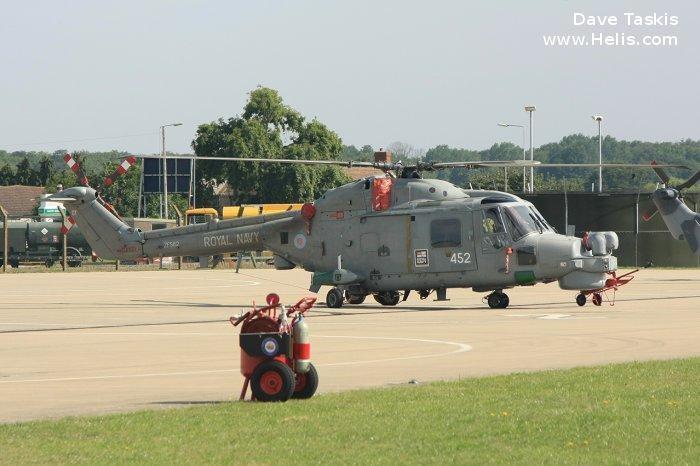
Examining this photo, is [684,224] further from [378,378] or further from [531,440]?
[531,440]

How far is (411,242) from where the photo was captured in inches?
1340

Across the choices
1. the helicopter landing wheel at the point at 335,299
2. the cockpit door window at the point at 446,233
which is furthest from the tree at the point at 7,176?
the cockpit door window at the point at 446,233

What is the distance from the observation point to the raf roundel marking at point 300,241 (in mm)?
36062

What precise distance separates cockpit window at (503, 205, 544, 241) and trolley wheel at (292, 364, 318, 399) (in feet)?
60.1

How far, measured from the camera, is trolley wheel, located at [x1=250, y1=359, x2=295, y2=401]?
582 inches

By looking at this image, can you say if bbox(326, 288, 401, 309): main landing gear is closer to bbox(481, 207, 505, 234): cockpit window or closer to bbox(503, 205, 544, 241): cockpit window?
bbox(481, 207, 505, 234): cockpit window

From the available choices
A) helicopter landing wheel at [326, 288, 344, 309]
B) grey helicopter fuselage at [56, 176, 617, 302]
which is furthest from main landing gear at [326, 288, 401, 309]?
grey helicopter fuselage at [56, 176, 617, 302]

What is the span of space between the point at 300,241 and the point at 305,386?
21158mm

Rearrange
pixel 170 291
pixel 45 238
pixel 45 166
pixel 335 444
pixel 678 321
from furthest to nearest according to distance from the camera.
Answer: pixel 45 166 → pixel 45 238 → pixel 170 291 → pixel 678 321 → pixel 335 444

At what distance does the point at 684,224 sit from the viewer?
172 feet

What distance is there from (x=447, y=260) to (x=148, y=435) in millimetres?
21744

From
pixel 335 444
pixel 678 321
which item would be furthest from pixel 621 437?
pixel 678 321

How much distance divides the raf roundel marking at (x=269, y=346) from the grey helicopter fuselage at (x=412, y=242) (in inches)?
725

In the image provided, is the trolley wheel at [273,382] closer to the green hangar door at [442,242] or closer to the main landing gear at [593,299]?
the green hangar door at [442,242]
